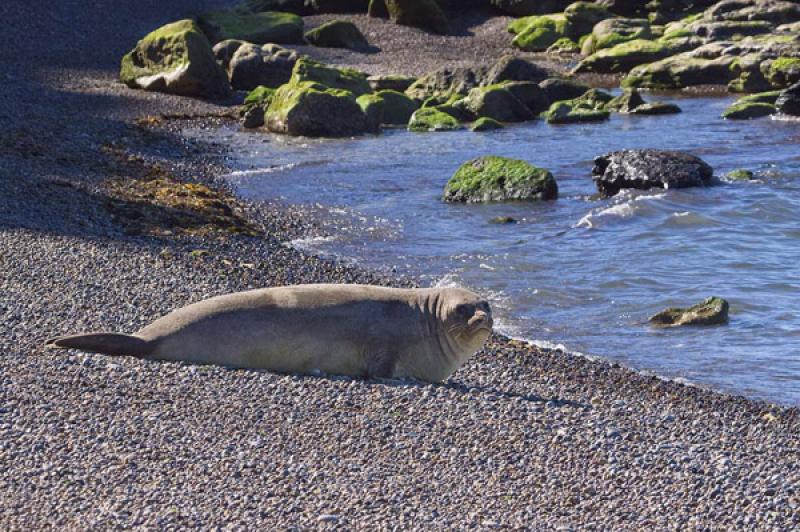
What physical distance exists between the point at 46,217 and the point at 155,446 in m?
8.51

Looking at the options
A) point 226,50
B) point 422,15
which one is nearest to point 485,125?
point 226,50

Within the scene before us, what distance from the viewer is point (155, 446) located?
805cm

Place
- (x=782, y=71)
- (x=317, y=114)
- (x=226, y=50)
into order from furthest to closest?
(x=226, y=50) < (x=782, y=71) < (x=317, y=114)

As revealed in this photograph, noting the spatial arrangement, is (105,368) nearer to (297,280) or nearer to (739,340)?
(297,280)

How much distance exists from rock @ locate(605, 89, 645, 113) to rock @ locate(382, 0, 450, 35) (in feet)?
49.0

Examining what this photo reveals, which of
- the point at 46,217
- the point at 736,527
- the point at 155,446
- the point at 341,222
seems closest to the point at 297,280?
the point at 46,217

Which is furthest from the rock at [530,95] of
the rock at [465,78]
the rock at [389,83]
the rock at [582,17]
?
the rock at [582,17]

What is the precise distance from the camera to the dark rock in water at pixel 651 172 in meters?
22.2

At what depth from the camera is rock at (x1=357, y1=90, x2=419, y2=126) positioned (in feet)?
100

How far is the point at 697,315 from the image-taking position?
1433cm

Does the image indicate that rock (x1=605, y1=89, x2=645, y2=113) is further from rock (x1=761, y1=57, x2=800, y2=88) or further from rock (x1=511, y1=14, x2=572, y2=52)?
rock (x1=511, y1=14, x2=572, y2=52)

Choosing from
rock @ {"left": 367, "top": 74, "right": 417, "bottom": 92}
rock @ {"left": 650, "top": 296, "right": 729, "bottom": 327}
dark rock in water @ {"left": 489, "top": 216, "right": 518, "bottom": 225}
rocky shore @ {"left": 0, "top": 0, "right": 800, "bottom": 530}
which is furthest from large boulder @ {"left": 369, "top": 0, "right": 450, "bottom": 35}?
rock @ {"left": 650, "top": 296, "right": 729, "bottom": 327}

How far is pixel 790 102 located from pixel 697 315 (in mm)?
17267

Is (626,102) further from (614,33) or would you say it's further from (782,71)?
(614,33)
